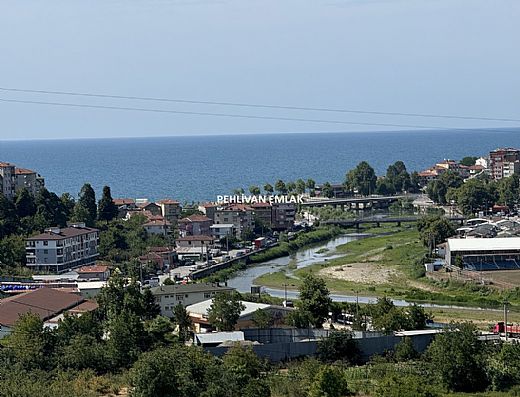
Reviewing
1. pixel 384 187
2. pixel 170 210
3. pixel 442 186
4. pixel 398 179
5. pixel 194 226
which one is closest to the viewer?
pixel 194 226

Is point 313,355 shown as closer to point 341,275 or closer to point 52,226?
point 341,275

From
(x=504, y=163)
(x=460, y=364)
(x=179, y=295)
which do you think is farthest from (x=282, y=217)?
(x=460, y=364)

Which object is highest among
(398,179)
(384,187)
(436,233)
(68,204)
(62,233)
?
(398,179)

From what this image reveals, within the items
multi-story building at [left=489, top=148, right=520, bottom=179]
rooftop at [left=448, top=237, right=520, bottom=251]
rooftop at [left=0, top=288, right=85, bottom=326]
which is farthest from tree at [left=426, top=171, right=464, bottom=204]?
rooftop at [left=0, top=288, right=85, bottom=326]

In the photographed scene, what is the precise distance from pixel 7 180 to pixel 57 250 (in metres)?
5.00

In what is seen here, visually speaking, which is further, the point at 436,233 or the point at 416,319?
the point at 436,233

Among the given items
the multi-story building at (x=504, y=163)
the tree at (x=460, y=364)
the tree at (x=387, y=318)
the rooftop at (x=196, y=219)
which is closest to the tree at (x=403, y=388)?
the tree at (x=460, y=364)

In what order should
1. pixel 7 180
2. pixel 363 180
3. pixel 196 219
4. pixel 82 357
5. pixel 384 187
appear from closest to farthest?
pixel 82 357 < pixel 7 180 < pixel 196 219 < pixel 363 180 < pixel 384 187

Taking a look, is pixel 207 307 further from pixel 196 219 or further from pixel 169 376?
pixel 196 219

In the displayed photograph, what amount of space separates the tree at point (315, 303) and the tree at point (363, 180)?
84.3 ft

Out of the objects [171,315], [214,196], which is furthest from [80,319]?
[214,196]

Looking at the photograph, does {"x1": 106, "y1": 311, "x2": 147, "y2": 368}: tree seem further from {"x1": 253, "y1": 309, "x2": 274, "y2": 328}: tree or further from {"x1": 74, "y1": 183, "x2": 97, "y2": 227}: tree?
{"x1": 74, "y1": 183, "x2": 97, "y2": 227}: tree

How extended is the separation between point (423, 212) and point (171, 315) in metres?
20.7

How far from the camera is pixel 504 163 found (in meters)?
Answer: 41.1
